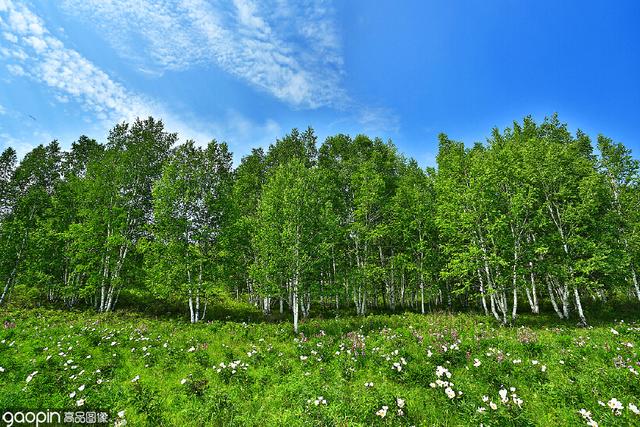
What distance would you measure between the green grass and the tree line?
716 centimetres

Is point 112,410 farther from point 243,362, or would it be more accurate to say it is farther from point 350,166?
point 350,166

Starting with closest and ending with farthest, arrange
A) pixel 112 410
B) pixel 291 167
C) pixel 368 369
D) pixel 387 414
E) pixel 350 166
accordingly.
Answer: pixel 387 414 → pixel 112 410 → pixel 368 369 → pixel 291 167 → pixel 350 166

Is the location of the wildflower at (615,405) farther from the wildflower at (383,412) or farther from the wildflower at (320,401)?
the wildflower at (320,401)

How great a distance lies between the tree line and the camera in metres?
22.0

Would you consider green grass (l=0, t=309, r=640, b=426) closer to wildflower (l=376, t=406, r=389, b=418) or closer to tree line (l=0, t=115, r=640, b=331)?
wildflower (l=376, t=406, r=389, b=418)

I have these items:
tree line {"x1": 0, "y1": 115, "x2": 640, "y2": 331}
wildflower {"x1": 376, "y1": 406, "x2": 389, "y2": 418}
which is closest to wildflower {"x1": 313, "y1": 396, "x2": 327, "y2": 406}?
wildflower {"x1": 376, "y1": 406, "x2": 389, "y2": 418}

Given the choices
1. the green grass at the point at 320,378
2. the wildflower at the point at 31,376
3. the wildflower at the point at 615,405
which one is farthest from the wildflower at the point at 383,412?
Answer: the wildflower at the point at 31,376

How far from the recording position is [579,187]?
2391 centimetres

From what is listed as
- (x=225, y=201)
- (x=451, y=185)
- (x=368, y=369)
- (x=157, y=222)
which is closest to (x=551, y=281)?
(x=451, y=185)

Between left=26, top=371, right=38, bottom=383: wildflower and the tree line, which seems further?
the tree line

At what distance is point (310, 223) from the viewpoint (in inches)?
782

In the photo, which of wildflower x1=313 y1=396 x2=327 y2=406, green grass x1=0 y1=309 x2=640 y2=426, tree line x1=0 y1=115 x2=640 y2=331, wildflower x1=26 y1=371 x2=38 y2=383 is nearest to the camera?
green grass x1=0 y1=309 x2=640 y2=426

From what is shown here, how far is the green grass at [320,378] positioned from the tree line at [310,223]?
7162mm

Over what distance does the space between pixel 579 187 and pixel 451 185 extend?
30.3 feet
